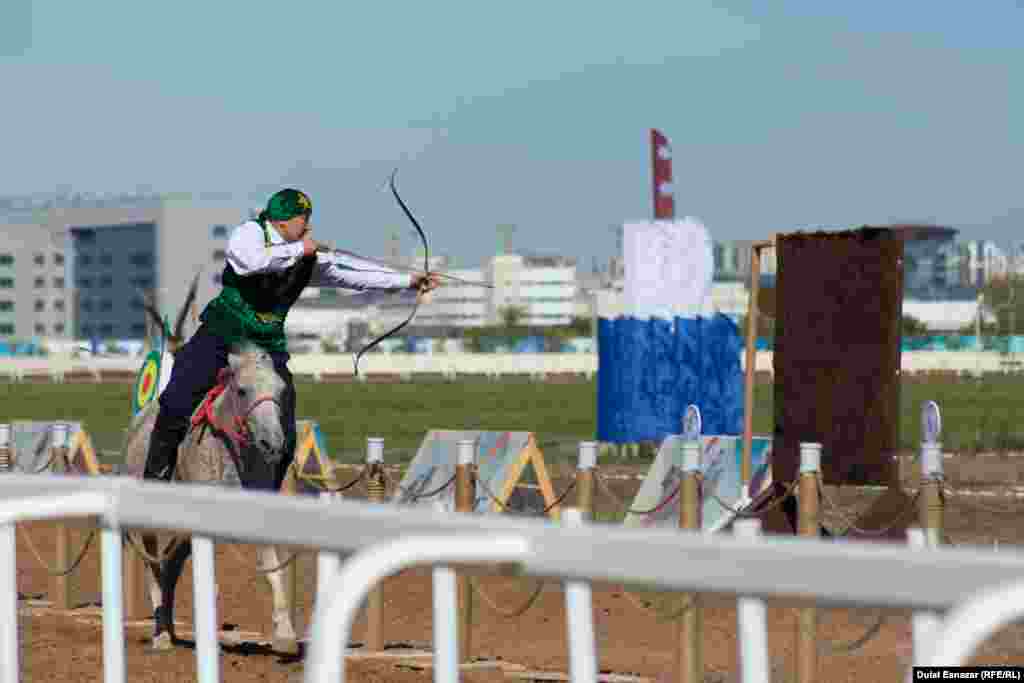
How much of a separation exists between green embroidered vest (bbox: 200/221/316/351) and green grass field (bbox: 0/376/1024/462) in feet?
58.0

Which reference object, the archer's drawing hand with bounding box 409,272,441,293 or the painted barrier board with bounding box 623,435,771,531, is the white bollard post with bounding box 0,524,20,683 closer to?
the archer's drawing hand with bounding box 409,272,441,293

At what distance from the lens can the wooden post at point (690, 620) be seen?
922 centimetres

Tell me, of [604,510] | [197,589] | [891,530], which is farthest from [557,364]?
[197,589]

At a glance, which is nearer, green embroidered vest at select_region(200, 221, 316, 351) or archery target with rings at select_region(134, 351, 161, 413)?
green embroidered vest at select_region(200, 221, 316, 351)

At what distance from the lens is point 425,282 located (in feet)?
36.3

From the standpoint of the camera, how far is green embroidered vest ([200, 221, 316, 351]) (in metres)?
10.7

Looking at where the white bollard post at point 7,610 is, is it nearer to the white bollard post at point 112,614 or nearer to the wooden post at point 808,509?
the white bollard post at point 112,614

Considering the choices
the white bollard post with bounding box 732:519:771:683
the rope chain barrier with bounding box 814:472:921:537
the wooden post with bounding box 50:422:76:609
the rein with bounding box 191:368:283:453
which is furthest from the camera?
the wooden post with bounding box 50:422:76:609

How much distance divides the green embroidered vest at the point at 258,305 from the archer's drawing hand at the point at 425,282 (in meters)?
0.55

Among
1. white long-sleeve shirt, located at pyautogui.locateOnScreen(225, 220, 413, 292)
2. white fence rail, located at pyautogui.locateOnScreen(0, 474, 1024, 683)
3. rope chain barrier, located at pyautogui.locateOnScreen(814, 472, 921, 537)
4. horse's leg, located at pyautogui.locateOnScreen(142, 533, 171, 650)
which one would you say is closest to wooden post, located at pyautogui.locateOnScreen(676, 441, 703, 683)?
rope chain barrier, located at pyautogui.locateOnScreen(814, 472, 921, 537)

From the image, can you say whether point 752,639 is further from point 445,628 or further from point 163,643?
point 163,643

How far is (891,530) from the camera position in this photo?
14258mm

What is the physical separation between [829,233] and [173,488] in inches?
410

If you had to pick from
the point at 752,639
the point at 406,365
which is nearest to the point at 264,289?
the point at 752,639
